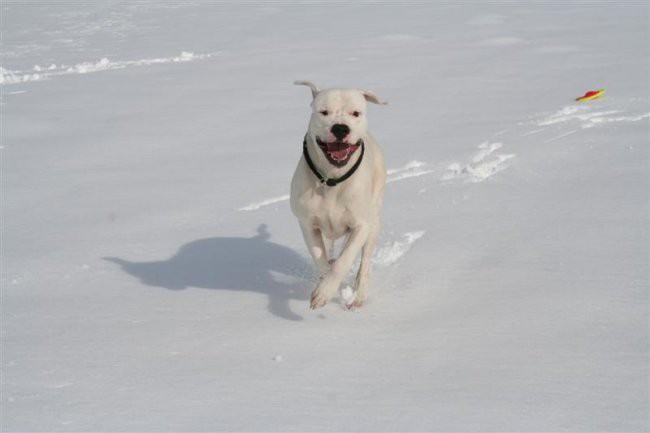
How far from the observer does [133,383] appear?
384 cm

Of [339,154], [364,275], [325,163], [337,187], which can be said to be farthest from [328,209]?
[364,275]

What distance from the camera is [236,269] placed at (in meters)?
5.75

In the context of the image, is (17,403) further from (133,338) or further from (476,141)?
(476,141)

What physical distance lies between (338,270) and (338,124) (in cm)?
82

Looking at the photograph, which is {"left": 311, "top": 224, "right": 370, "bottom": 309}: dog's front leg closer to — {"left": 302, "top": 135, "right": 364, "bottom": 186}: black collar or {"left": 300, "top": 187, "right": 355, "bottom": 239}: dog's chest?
{"left": 300, "top": 187, "right": 355, "bottom": 239}: dog's chest

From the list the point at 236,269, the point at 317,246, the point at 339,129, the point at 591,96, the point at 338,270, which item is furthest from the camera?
the point at 591,96

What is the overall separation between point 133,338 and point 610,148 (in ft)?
16.2

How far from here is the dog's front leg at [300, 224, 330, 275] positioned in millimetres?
5062

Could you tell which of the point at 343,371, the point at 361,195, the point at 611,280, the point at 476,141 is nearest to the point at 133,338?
the point at 343,371

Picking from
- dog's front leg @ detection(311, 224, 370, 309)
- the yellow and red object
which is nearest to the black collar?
dog's front leg @ detection(311, 224, 370, 309)

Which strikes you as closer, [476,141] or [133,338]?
[133,338]

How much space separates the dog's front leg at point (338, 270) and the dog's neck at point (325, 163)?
1.23 feet

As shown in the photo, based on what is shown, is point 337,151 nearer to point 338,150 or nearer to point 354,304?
point 338,150

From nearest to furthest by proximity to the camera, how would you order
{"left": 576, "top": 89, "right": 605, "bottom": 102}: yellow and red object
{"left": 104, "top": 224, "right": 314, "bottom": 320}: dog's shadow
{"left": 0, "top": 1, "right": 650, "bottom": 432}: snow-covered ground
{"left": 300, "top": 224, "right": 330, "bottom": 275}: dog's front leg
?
{"left": 0, "top": 1, "right": 650, "bottom": 432}: snow-covered ground, {"left": 300, "top": 224, "right": 330, "bottom": 275}: dog's front leg, {"left": 104, "top": 224, "right": 314, "bottom": 320}: dog's shadow, {"left": 576, "top": 89, "right": 605, "bottom": 102}: yellow and red object
